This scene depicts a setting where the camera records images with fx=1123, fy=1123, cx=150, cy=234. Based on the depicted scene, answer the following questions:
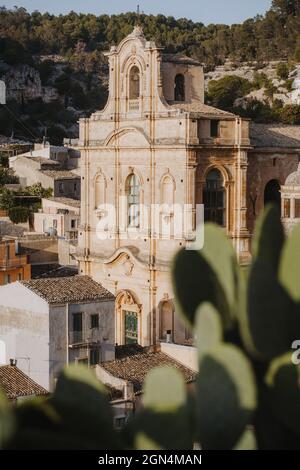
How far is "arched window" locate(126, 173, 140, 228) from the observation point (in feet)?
87.6

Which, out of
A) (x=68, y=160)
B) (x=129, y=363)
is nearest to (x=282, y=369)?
(x=129, y=363)

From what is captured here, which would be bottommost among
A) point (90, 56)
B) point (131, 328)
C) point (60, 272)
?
point (131, 328)

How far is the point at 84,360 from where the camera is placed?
22328mm

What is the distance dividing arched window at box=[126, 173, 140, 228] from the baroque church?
0.03 meters

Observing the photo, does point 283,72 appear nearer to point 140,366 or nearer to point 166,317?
point 166,317

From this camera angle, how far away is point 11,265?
1276 inches

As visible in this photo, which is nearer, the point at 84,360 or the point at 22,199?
the point at 84,360

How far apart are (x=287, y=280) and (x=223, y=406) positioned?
89cm

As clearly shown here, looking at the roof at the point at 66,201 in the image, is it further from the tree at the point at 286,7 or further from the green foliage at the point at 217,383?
the tree at the point at 286,7

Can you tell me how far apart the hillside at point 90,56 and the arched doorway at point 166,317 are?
45.0 meters

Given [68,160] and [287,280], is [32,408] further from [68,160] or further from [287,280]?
[68,160]

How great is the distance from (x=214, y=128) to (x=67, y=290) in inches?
229

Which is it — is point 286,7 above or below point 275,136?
above

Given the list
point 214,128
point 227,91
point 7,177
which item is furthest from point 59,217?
point 227,91
